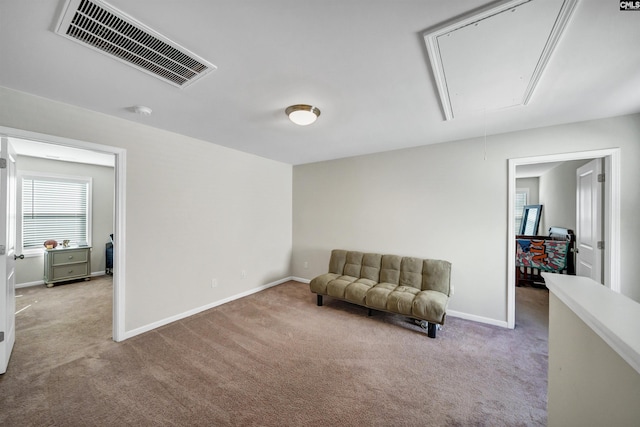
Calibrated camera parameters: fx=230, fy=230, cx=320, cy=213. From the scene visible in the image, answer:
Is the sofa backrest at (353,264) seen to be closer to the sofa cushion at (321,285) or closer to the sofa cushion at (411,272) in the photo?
the sofa cushion at (321,285)

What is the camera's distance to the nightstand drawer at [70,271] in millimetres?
4328

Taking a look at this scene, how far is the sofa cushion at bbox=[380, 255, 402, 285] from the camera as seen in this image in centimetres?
343

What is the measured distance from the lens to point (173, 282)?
3.00 meters

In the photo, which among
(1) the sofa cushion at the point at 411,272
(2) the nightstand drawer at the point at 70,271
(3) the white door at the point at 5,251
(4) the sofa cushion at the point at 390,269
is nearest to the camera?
(3) the white door at the point at 5,251

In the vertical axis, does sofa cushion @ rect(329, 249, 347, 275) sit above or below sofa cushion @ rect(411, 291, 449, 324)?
above

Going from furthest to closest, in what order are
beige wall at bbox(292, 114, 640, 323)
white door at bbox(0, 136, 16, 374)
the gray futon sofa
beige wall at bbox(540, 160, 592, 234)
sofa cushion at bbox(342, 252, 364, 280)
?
beige wall at bbox(540, 160, 592, 234) → sofa cushion at bbox(342, 252, 364, 280) → the gray futon sofa → beige wall at bbox(292, 114, 640, 323) → white door at bbox(0, 136, 16, 374)

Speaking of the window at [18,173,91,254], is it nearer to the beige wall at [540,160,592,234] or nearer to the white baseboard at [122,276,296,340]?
the white baseboard at [122,276,296,340]

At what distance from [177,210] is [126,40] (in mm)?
2061

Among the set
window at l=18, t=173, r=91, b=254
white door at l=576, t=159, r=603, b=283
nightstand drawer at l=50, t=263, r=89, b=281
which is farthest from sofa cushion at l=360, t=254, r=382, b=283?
window at l=18, t=173, r=91, b=254

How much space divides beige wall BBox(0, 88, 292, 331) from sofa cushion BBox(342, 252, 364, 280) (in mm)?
1541

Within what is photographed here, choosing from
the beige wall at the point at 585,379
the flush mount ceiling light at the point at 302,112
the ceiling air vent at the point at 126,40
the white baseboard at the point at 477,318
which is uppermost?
the ceiling air vent at the point at 126,40

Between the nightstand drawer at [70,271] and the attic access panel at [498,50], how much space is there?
6.65 m

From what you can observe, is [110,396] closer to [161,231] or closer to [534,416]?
[161,231]

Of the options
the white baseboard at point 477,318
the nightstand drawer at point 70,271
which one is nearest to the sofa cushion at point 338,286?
the white baseboard at point 477,318
